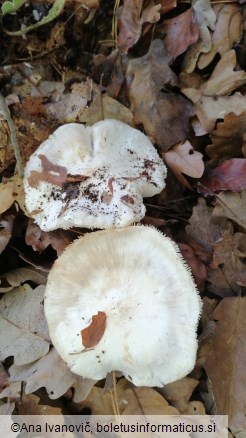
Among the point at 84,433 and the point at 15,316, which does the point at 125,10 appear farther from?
the point at 84,433

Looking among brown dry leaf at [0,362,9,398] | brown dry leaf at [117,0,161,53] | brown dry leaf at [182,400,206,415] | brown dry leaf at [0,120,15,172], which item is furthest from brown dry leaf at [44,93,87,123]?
brown dry leaf at [182,400,206,415]

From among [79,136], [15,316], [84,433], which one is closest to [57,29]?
[79,136]

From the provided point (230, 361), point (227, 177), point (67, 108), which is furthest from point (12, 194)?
point (230, 361)

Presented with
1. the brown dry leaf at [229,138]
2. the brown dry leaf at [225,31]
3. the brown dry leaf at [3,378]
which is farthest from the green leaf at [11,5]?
the brown dry leaf at [3,378]

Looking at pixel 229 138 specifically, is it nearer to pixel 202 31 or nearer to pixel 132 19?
pixel 202 31

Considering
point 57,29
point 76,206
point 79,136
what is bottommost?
point 76,206

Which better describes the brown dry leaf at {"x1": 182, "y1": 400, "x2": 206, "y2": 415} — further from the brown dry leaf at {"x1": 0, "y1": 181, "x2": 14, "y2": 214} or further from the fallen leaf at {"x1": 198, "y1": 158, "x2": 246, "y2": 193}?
the brown dry leaf at {"x1": 0, "y1": 181, "x2": 14, "y2": 214}

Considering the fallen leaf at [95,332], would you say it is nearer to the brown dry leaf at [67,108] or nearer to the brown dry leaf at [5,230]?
the brown dry leaf at [5,230]
